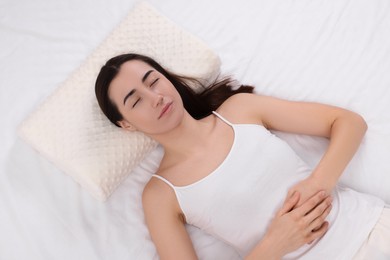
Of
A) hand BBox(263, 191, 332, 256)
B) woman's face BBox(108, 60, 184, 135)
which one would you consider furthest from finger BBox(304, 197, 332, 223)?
woman's face BBox(108, 60, 184, 135)

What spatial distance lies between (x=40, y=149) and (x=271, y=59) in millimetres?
963

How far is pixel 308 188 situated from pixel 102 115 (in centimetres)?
77

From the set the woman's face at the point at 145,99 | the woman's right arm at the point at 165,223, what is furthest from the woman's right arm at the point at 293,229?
the woman's face at the point at 145,99

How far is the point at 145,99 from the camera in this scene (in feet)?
4.63

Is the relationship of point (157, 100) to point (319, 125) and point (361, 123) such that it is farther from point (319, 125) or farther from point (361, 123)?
point (361, 123)

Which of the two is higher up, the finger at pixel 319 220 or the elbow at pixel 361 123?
the elbow at pixel 361 123

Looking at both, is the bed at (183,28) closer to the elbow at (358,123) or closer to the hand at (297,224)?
the elbow at (358,123)

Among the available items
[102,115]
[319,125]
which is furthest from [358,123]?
[102,115]

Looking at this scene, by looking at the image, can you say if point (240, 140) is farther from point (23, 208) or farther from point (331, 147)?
point (23, 208)

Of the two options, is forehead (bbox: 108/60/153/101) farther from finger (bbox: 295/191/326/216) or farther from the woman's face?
finger (bbox: 295/191/326/216)

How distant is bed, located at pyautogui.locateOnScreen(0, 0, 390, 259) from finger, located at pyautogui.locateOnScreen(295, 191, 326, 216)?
246 mm

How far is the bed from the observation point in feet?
5.08

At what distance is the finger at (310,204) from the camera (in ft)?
4.53

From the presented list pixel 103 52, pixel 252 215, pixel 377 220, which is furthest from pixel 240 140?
pixel 103 52
